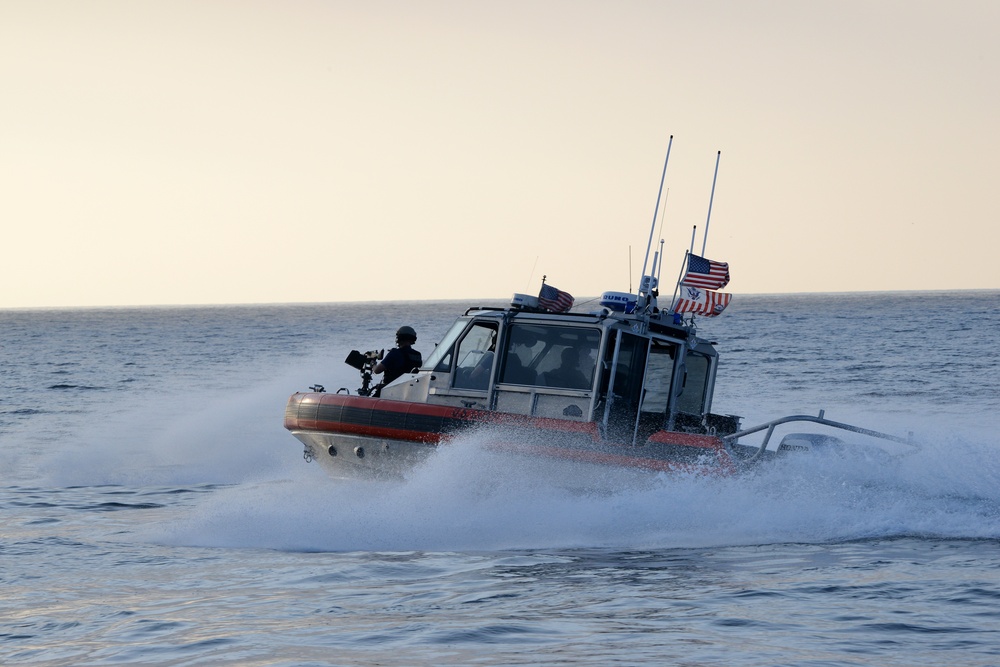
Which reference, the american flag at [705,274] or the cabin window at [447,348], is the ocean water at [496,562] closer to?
the cabin window at [447,348]

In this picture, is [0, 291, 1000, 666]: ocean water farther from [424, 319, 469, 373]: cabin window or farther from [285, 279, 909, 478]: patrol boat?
[424, 319, 469, 373]: cabin window

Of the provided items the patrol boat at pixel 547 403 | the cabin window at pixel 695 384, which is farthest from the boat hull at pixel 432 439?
the cabin window at pixel 695 384

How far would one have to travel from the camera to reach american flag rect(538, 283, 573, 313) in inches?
413

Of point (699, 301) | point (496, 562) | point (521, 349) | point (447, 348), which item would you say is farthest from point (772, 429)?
point (447, 348)

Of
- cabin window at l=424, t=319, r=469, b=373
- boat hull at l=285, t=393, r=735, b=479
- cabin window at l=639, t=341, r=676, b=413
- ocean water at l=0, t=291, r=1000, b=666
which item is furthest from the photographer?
cabin window at l=639, t=341, r=676, b=413

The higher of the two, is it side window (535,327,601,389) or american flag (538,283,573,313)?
american flag (538,283,573,313)

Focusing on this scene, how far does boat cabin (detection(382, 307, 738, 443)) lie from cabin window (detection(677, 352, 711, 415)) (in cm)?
41

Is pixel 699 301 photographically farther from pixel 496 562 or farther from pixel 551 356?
pixel 496 562

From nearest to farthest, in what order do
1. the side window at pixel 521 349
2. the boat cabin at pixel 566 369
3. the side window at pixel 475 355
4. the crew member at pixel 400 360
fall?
the boat cabin at pixel 566 369, the side window at pixel 521 349, the side window at pixel 475 355, the crew member at pixel 400 360

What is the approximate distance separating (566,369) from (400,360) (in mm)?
1753

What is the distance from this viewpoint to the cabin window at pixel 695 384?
37.0ft

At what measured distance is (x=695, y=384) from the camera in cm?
1132

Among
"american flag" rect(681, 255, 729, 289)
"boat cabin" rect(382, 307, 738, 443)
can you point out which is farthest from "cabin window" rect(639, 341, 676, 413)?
"american flag" rect(681, 255, 729, 289)

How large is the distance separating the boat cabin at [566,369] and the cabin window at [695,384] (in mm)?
415
